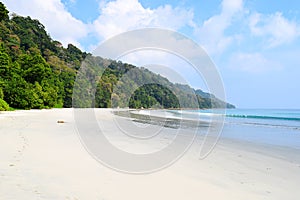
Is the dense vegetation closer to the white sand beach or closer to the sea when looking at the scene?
the sea

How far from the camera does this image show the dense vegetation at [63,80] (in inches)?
1395

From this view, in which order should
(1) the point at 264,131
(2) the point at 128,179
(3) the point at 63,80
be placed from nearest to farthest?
(2) the point at 128,179
(1) the point at 264,131
(3) the point at 63,80

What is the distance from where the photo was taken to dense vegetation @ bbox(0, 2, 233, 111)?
3544cm

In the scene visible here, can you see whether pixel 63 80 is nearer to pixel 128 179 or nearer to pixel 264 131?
pixel 264 131

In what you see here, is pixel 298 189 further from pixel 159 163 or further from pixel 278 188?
pixel 159 163

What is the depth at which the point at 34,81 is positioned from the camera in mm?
47812

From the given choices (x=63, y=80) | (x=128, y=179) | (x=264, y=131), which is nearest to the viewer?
(x=128, y=179)

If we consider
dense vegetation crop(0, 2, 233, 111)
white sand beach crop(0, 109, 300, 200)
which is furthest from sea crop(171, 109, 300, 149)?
white sand beach crop(0, 109, 300, 200)

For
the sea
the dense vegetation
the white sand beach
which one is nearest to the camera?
the white sand beach

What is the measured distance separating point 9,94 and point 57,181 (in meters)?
34.6

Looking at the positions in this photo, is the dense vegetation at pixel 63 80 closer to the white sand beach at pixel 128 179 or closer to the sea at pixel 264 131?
the sea at pixel 264 131

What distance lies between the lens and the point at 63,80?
Result: 73062 millimetres

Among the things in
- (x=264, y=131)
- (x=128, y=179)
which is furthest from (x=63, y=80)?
(x=128, y=179)

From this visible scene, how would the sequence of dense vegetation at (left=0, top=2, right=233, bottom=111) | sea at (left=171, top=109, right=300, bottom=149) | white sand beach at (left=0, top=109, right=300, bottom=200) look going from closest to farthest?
white sand beach at (left=0, top=109, right=300, bottom=200), sea at (left=171, top=109, right=300, bottom=149), dense vegetation at (left=0, top=2, right=233, bottom=111)
